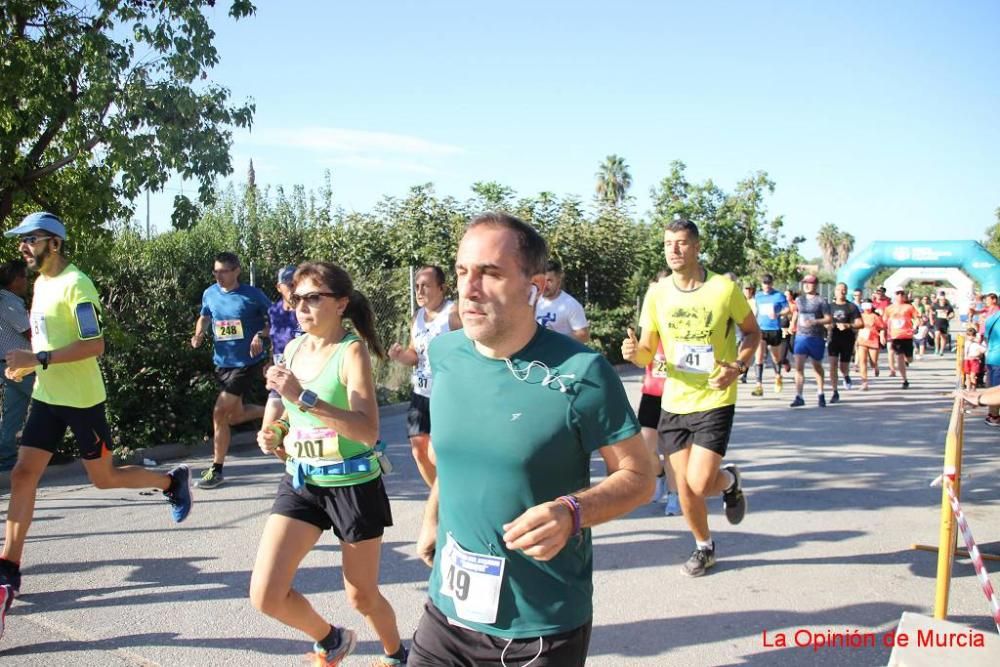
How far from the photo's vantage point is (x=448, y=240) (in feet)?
60.6

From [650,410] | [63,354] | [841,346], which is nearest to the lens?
[63,354]

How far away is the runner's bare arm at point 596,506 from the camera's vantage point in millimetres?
1828

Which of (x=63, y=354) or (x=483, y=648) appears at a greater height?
(x=63, y=354)

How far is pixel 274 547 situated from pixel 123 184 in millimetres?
5878

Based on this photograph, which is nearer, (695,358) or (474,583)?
(474,583)

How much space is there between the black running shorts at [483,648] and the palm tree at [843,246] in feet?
285

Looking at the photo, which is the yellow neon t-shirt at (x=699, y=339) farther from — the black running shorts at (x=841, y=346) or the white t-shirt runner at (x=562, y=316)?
the black running shorts at (x=841, y=346)

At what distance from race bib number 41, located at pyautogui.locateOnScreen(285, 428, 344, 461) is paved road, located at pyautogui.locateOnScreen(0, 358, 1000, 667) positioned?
112cm

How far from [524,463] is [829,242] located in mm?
86490

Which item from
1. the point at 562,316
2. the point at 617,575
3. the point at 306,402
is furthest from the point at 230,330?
the point at 306,402

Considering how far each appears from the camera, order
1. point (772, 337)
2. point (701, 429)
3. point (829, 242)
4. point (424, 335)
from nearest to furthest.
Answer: point (701, 429), point (424, 335), point (772, 337), point (829, 242)

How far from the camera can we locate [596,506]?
1.99 metres

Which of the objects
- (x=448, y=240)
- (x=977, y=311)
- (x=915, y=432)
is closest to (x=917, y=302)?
(x=977, y=311)

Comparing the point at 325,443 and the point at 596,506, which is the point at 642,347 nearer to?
the point at 325,443
